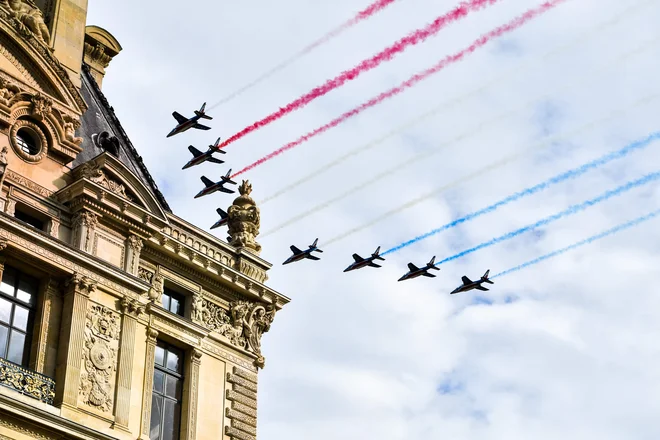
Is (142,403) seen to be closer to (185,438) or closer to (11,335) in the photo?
(185,438)

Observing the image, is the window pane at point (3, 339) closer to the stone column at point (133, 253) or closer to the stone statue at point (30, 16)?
the stone column at point (133, 253)

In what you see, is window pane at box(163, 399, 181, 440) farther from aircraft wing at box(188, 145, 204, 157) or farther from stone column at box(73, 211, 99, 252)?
aircraft wing at box(188, 145, 204, 157)

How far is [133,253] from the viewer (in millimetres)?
54656

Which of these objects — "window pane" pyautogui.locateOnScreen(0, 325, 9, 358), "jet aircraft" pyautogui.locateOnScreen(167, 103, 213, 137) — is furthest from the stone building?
"jet aircraft" pyautogui.locateOnScreen(167, 103, 213, 137)

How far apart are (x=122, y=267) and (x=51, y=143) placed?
565 cm

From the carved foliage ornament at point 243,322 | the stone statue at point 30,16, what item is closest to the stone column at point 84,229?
the carved foliage ornament at point 243,322

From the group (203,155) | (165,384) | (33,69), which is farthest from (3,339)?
(203,155)

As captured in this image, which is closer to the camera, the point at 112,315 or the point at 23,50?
the point at 112,315

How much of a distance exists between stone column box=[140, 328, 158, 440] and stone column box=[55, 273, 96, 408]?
11.1 ft

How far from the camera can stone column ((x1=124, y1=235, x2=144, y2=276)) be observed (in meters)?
54.2

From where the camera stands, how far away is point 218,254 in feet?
192

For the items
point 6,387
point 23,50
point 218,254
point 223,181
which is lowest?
point 6,387

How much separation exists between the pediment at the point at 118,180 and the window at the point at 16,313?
5241 mm

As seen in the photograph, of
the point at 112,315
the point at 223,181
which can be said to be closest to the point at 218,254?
the point at 112,315
